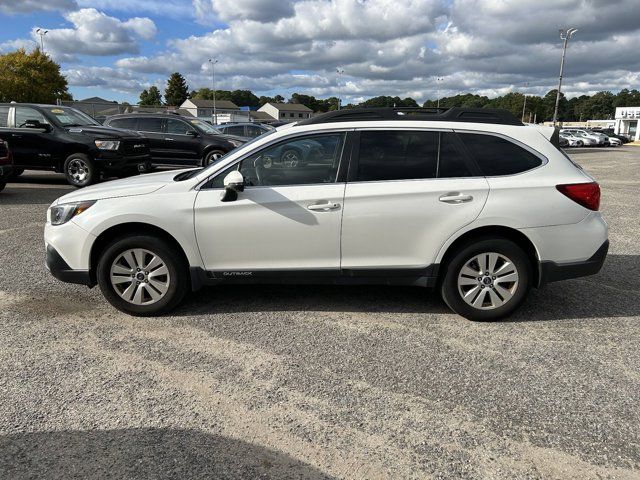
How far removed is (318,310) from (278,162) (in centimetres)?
139

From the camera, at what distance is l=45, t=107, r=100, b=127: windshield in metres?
11.5

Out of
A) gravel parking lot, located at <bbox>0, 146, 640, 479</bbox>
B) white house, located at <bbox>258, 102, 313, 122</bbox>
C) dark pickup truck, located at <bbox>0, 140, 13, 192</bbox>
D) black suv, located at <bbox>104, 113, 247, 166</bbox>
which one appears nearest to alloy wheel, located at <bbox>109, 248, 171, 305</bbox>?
gravel parking lot, located at <bbox>0, 146, 640, 479</bbox>

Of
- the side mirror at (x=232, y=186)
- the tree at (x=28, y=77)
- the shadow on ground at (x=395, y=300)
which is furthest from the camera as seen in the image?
the tree at (x=28, y=77)

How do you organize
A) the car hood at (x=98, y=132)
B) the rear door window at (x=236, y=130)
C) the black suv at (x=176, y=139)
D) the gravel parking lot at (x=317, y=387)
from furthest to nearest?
1. the rear door window at (x=236, y=130)
2. the black suv at (x=176, y=139)
3. the car hood at (x=98, y=132)
4. the gravel parking lot at (x=317, y=387)

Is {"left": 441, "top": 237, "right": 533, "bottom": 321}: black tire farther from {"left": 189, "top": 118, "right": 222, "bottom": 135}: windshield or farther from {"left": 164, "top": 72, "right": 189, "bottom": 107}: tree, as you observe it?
{"left": 164, "top": 72, "right": 189, "bottom": 107}: tree

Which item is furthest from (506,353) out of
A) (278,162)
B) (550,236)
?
(278,162)

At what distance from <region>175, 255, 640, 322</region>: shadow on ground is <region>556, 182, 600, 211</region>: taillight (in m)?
1.05

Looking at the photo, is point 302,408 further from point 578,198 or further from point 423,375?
point 578,198

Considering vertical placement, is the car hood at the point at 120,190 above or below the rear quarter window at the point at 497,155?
below

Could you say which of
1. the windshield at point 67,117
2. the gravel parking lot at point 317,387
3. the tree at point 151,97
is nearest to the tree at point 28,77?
the windshield at point 67,117

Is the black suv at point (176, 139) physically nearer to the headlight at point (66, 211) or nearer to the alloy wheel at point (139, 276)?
the headlight at point (66, 211)

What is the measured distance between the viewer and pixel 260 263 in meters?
4.30

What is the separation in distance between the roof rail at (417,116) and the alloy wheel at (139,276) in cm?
177

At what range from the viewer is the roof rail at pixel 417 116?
14.6 feet
